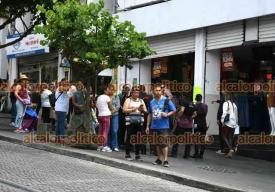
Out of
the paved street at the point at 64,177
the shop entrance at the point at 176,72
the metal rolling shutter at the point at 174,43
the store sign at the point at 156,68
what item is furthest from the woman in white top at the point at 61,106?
the store sign at the point at 156,68

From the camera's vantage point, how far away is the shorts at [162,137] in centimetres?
1321

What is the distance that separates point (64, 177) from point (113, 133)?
4314mm

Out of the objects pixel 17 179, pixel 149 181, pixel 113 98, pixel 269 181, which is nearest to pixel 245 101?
pixel 113 98

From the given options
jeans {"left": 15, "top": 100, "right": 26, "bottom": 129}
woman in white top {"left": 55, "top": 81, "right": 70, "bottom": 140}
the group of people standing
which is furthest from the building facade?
jeans {"left": 15, "top": 100, "right": 26, "bottom": 129}

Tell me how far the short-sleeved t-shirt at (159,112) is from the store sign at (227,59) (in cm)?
543

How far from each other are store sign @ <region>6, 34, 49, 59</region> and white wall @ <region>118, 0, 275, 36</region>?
7.62 meters

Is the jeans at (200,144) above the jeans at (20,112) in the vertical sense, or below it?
below

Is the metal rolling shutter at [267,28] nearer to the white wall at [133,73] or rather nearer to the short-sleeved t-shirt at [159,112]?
the short-sleeved t-shirt at [159,112]

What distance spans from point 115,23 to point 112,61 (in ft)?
3.39

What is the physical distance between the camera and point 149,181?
11.7 m

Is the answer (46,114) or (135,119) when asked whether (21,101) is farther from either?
(135,119)

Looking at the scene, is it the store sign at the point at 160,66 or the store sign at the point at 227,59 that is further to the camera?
the store sign at the point at 160,66

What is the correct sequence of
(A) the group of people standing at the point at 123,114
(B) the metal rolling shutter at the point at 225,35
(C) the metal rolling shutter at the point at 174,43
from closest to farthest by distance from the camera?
1. (A) the group of people standing at the point at 123,114
2. (B) the metal rolling shutter at the point at 225,35
3. (C) the metal rolling shutter at the point at 174,43

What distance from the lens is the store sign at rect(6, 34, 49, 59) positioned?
28.8m
